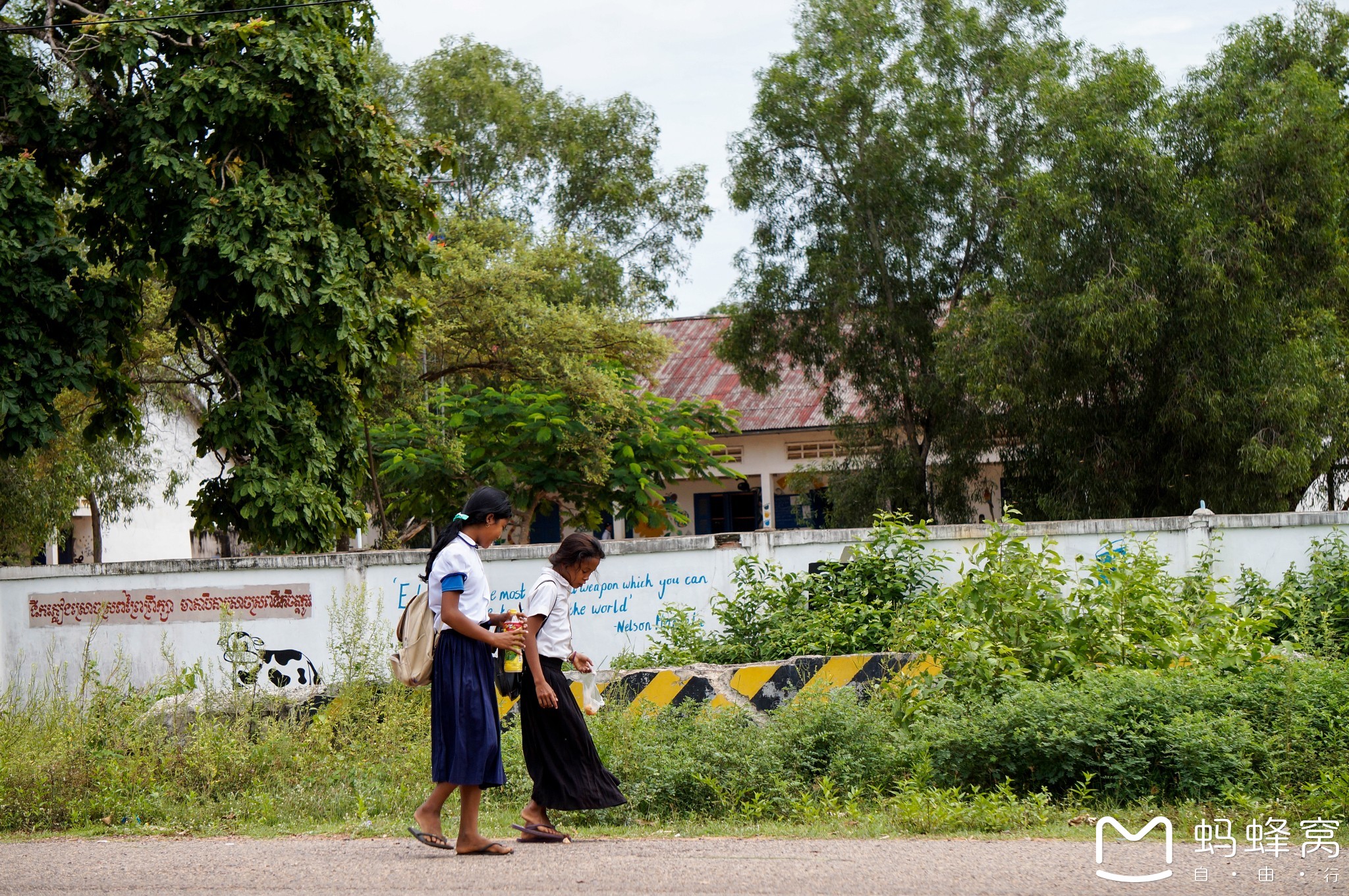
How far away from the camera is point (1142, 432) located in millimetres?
19922

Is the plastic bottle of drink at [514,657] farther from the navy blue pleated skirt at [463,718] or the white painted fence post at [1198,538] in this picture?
the white painted fence post at [1198,538]

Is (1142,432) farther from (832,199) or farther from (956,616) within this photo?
(956,616)

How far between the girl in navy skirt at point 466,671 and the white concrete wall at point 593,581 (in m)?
5.33

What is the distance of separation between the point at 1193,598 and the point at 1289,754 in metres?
2.78

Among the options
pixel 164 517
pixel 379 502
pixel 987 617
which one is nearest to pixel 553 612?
pixel 987 617

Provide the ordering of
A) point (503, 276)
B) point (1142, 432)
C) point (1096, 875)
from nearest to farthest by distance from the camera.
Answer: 1. point (1096, 875)
2. point (1142, 432)
3. point (503, 276)

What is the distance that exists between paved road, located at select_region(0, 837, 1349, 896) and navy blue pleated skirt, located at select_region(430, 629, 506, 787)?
0.43 meters

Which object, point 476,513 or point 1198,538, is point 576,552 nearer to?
point 476,513

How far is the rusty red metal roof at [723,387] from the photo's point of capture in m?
32.6

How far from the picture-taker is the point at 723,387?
35125mm

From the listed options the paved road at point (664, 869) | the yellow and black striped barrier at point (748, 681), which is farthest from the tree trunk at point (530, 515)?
the paved road at point (664, 869)

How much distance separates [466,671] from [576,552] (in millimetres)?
893

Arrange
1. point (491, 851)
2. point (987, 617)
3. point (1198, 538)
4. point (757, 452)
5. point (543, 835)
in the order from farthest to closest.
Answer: point (757, 452)
point (1198, 538)
point (987, 617)
point (543, 835)
point (491, 851)

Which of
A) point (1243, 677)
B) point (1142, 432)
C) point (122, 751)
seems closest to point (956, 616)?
point (1243, 677)
